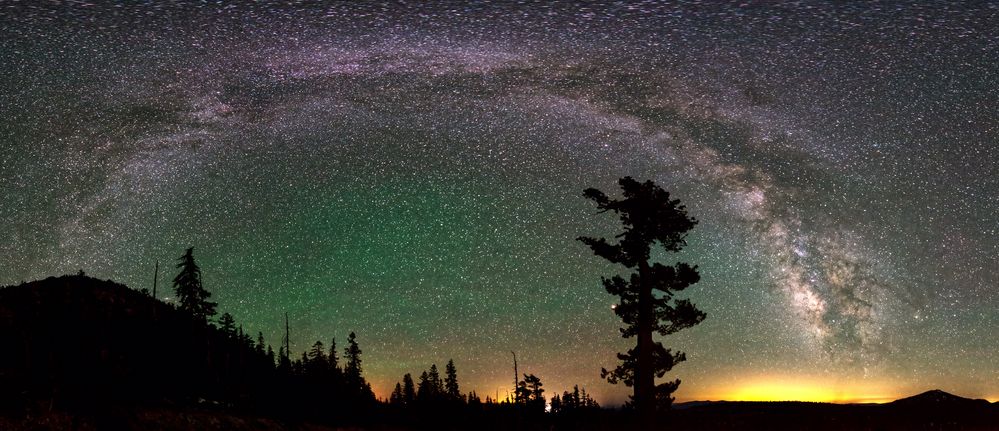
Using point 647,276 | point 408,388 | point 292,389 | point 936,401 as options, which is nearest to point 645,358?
point 647,276

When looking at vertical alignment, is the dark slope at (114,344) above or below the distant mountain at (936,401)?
above

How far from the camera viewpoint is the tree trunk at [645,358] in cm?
3083

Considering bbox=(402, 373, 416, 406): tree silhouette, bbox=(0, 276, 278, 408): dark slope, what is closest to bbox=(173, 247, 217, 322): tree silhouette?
bbox=(0, 276, 278, 408): dark slope

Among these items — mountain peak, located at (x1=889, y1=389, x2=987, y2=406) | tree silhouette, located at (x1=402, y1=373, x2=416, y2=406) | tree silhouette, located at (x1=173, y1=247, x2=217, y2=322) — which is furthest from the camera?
tree silhouette, located at (x1=402, y1=373, x2=416, y2=406)

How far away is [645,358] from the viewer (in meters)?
31.6

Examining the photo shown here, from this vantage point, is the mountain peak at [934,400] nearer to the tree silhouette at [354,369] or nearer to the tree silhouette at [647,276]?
the tree silhouette at [647,276]

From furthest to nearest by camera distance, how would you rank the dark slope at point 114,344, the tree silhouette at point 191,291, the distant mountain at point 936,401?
the tree silhouette at point 191,291
the dark slope at point 114,344
the distant mountain at point 936,401

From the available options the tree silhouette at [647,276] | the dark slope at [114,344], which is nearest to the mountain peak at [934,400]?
the tree silhouette at [647,276]

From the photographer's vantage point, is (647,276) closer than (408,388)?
Yes

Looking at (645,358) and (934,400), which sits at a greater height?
(645,358)

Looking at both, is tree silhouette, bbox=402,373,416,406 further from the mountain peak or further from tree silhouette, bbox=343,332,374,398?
the mountain peak

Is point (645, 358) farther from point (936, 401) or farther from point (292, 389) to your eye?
point (292, 389)

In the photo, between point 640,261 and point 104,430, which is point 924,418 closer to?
point 640,261

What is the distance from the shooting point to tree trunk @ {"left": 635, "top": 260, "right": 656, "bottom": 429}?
30828mm
